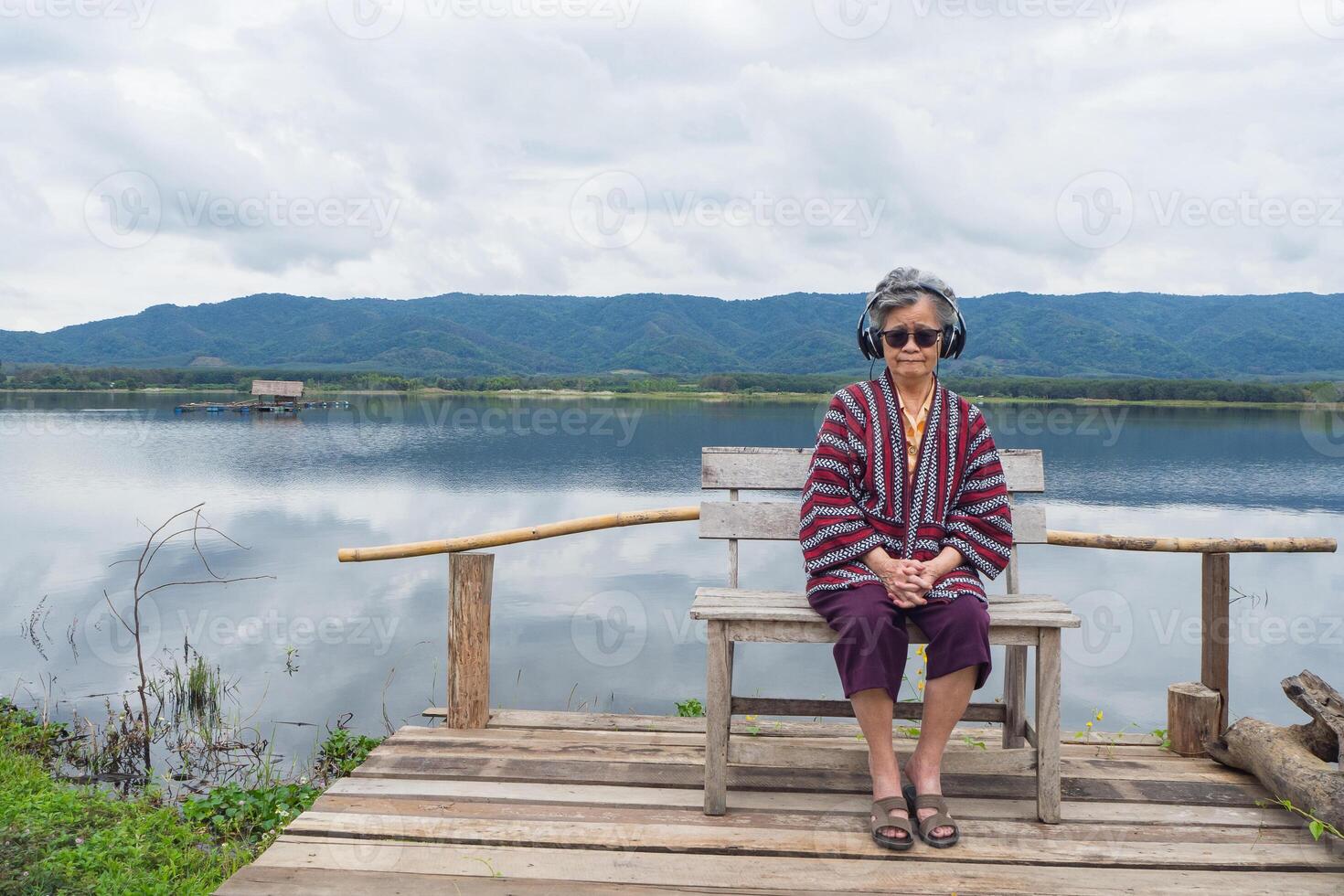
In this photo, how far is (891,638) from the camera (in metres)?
3.00

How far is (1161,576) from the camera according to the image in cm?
1273

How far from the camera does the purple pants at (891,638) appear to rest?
116 inches

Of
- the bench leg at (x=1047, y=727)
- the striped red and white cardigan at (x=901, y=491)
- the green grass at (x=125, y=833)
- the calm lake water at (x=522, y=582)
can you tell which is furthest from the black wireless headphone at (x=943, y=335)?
the calm lake water at (x=522, y=582)

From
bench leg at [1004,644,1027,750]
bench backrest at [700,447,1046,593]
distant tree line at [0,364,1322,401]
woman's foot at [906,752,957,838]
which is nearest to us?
woman's foot at [906,752,957,838]

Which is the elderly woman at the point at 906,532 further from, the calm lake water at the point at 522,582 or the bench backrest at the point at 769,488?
the calm lake water at the point at 522,582

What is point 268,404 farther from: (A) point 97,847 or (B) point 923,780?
(B) point 923,780

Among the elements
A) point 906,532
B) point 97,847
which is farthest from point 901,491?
point 97,847

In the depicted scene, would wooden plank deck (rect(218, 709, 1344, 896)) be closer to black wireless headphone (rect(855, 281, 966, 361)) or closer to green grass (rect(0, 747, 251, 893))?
green grass (rect(0, 747, 251, 893))

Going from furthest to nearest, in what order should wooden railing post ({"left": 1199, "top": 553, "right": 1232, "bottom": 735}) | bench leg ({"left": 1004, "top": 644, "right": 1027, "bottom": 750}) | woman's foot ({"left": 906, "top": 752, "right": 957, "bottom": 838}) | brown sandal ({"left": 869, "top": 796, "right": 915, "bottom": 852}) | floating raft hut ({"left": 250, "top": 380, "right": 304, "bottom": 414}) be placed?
floating raft hut ({"left": 250, "top": 380, "right": 304, "bottom": 414}) → wooden railing post ({"left": 1199, "top": 553, "right": 1232, "bottom": 735}) → bench leg ({"left": 1004, "top": 644, "right": 1027, "bottom": 750}) → woman's foot ({"left": 906, "top": 752, "right": 957, "bottom": 838}) → brown sandal ({"left": 869, "top": 796, "right": 915, "bottom": 852})

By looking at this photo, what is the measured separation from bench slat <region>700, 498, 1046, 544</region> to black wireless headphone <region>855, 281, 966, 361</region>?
2.28 feet

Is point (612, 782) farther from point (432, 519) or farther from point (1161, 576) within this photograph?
point (432, 519)

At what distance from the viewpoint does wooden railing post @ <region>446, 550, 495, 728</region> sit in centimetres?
405

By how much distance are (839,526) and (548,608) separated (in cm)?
780

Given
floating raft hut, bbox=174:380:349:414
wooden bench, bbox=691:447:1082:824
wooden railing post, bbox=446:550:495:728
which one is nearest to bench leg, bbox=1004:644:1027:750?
wooden bench, bbox=691:447:1082:824
